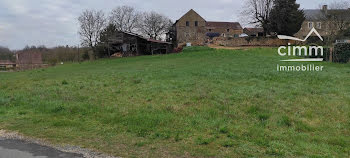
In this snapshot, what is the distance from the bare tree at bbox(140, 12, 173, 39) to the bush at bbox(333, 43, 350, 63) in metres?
51.7

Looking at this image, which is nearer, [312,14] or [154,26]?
[312,14]

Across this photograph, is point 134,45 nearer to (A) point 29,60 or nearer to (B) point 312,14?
Answer: (A) point 29,60

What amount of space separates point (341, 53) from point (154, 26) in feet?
175

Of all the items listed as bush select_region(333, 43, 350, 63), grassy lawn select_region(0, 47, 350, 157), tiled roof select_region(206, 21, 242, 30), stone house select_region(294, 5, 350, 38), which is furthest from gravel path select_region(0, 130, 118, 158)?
tiled roof select_region(206, 21, 242, 30)

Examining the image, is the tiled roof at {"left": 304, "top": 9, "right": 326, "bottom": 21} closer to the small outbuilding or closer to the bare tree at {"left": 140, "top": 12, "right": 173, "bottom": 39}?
the bare tree at {"left": 140, "top": 12, "right": 173, "bottom": 39}

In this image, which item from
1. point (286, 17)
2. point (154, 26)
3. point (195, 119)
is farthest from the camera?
point (154, 26)

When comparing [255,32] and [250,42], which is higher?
[255,32]

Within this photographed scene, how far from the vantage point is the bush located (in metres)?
22.0

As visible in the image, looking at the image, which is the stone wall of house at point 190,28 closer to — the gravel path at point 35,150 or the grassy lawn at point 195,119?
the grassy lawn at point 195,119

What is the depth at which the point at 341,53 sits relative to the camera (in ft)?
74.2

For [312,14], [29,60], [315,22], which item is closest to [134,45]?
[29,60]

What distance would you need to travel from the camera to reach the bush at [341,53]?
2200cm

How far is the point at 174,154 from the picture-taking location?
4492 millimetres

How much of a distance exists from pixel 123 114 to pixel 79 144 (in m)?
2.09
